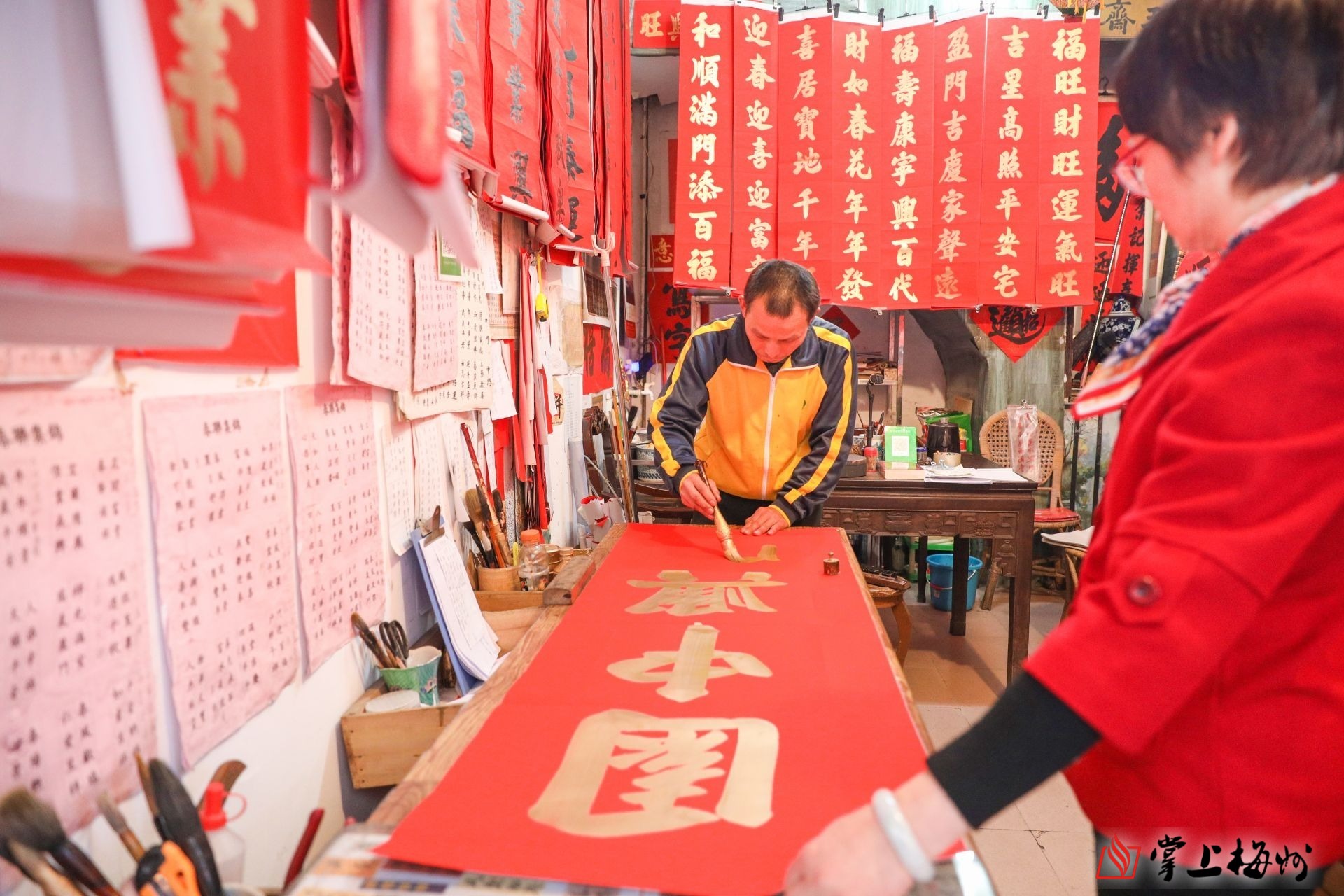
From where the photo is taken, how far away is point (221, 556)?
1083 mm

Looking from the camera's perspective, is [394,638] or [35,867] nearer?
[35,867]

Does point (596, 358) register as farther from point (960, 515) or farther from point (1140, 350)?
point (1140, 350)

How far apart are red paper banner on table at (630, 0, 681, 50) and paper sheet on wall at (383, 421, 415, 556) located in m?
4.03

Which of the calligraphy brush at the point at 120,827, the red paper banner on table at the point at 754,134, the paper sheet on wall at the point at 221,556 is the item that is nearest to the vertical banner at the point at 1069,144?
the red paper banner on table at the point at 754,134

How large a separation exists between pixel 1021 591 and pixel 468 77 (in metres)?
3.03

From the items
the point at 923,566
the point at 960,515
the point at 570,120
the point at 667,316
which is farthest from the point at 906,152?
the point at 570,120

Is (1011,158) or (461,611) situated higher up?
(1011,158)

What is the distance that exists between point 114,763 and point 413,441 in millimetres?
985

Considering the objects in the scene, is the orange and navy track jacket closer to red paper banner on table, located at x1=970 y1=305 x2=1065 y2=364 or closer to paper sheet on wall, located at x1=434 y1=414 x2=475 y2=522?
paper sheet on wall, located at x1=434 y1=414 x2=475 y2=522

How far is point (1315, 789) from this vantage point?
70cm

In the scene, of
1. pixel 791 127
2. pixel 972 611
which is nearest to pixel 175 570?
pixel 791 127

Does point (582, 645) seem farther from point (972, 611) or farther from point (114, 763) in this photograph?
point (972, 611)

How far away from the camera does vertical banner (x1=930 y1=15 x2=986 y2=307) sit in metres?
4.62

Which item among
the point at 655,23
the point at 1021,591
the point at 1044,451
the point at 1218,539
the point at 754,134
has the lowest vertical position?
the point at 1021,591
